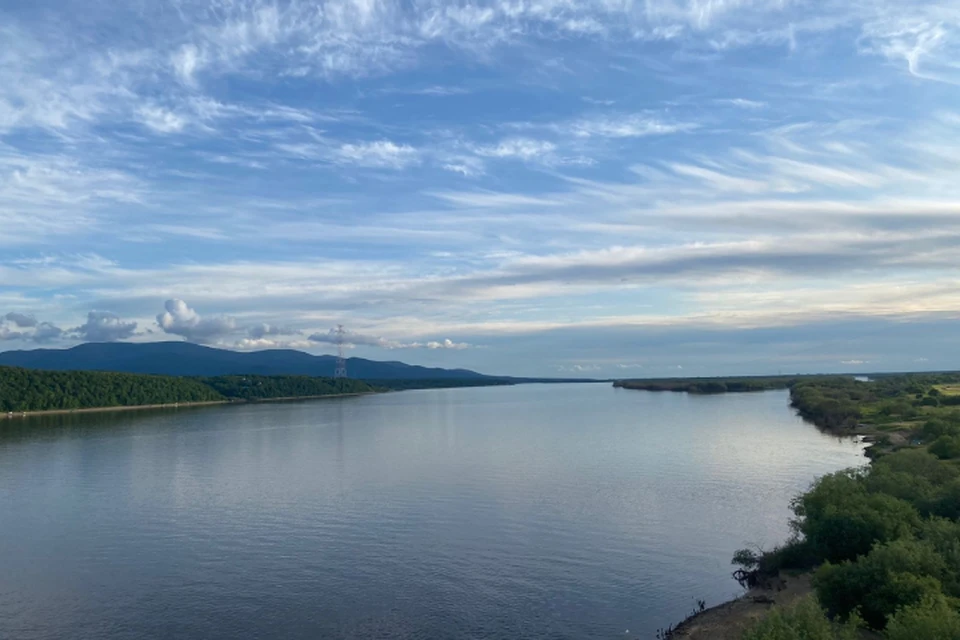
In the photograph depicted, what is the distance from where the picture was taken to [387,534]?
Answer: 3159cm

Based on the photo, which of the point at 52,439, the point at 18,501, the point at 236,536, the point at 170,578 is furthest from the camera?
the point at 52,439

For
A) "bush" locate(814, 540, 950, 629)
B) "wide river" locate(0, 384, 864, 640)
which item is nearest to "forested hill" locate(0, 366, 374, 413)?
"wide river" locate(0, 384, 864, 640)

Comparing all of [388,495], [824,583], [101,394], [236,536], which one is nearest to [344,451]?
[388,495]

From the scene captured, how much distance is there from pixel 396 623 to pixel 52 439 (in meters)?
62.0

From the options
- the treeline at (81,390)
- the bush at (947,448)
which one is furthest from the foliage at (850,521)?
the treeline at (81,390)

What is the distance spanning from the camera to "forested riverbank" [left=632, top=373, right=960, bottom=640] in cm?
1527

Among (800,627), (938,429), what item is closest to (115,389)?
(938,429)

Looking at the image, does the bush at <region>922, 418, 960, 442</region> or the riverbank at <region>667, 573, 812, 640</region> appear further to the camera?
the bush at <region>922, 418, 960, 442</region>

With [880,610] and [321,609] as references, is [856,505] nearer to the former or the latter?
[880,610]

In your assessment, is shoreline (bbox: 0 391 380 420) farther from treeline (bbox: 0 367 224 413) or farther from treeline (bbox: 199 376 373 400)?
treeline (bbox: 199 376 373 400)

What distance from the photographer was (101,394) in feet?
407

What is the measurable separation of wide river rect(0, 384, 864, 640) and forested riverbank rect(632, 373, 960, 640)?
6.26 feet

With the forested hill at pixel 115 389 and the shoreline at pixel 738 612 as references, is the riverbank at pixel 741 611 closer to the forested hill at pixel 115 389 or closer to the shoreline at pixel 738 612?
the shoreline at pixel 738 612

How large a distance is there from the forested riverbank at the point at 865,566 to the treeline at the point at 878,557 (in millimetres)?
26
